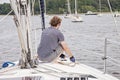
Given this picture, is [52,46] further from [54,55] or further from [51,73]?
[51,73]

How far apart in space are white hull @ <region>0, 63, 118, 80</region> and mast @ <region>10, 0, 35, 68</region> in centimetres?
19

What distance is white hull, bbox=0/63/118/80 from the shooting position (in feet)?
21.7

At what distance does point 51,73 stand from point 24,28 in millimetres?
936

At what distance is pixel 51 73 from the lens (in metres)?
6.82

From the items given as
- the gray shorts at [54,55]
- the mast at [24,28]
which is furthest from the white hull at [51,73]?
the gray shorts at [54,55]

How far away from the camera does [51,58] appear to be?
767 centimetres

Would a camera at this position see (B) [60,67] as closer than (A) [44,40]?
Yes

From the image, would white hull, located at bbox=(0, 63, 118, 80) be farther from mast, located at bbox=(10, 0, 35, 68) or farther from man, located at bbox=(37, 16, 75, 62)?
man, located at bbox=(37, 16, 75, 62)

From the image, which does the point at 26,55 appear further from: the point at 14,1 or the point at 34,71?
the point at 14,1

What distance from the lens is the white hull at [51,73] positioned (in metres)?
6.63

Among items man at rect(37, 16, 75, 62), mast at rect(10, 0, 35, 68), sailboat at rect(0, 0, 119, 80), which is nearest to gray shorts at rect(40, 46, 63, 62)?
man at rect(37, 16, 75, 62)

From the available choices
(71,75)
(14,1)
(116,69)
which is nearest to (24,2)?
(14,1)

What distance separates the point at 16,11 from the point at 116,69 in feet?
27.3

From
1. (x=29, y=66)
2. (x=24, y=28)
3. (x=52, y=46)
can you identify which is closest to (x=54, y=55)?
(x=52, y=46)
